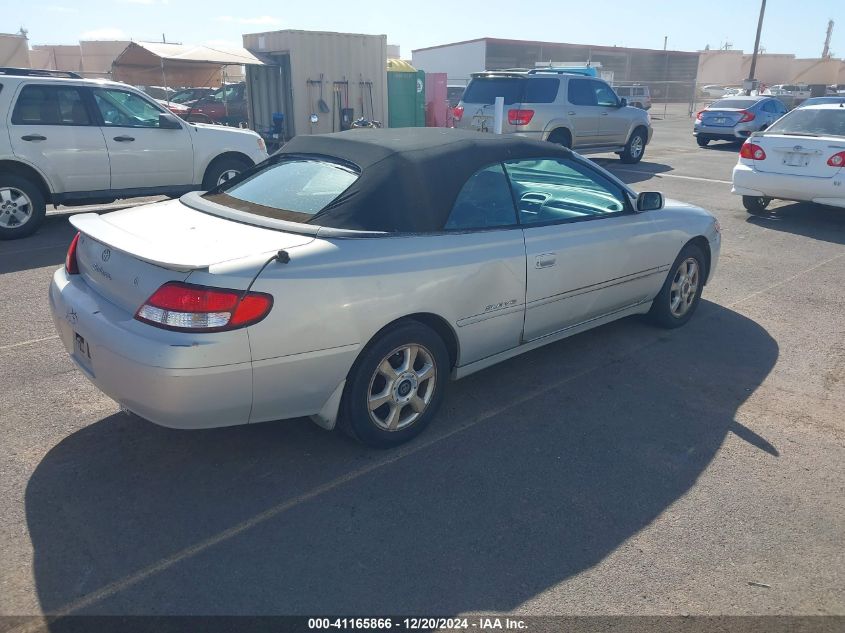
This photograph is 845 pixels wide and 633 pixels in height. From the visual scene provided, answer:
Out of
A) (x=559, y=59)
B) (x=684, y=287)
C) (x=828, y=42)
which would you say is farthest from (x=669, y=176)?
(x=828, y=42)

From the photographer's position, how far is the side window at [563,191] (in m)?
4.43

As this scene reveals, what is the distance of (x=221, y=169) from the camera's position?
9.84m

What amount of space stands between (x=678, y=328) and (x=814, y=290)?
6.78 ft

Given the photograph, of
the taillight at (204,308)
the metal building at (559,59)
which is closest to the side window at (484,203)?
the taillight at (204,308)

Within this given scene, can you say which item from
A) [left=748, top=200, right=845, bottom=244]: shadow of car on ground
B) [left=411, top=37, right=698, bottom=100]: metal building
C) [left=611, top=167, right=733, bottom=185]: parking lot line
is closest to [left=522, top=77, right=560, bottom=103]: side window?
[left=611, top=167, right=733, bottom=185]: parking lot line

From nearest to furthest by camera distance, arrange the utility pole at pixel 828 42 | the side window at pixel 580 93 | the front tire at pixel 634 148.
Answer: the side window at pixel 580 93
the front tire at pixel 634 148
the utility pole at pixel 828 42

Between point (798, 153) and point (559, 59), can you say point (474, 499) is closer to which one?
point (798, 153)

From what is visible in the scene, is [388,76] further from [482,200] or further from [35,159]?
[482,200]

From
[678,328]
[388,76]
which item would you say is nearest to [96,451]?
[678,328]

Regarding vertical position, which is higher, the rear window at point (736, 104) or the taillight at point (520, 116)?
the rear window at point (736, 104)

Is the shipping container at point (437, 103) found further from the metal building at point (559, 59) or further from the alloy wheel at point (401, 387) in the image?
the metal building at point (559, 59)

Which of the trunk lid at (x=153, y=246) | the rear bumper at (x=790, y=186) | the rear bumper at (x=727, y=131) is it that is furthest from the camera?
the rear bumper at (x=727, y=131)

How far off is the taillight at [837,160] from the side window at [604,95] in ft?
A: 23.1

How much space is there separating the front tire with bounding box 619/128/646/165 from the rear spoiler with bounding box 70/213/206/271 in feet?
47.9
